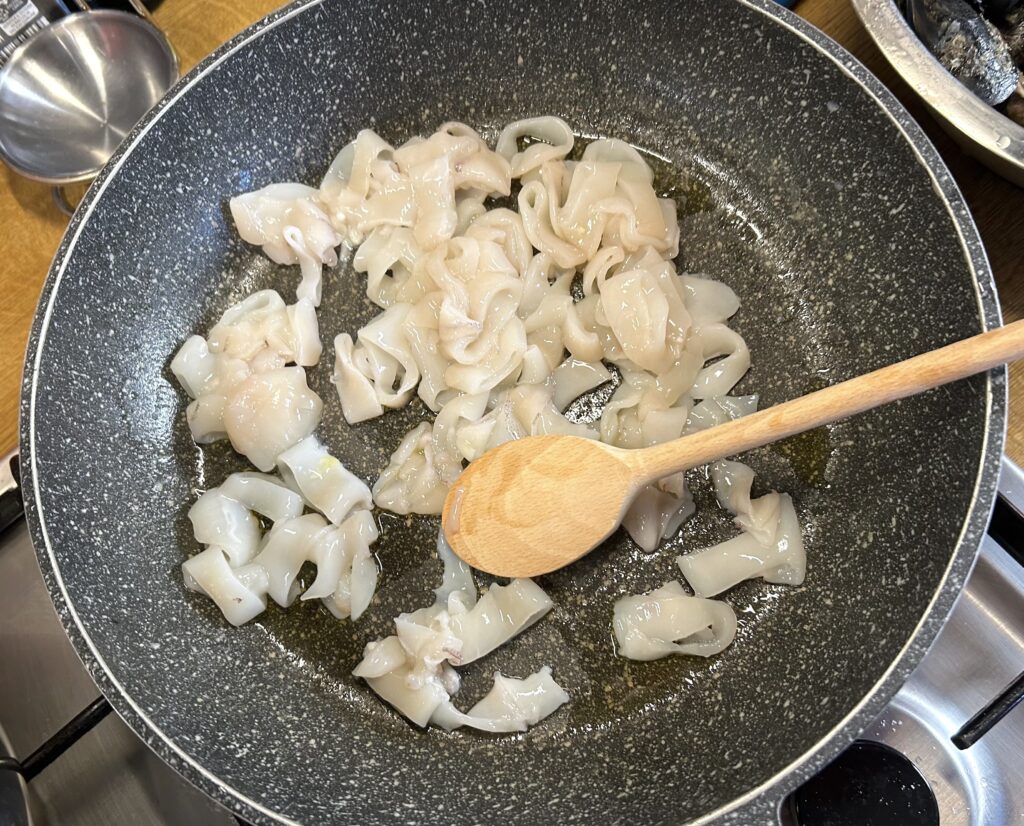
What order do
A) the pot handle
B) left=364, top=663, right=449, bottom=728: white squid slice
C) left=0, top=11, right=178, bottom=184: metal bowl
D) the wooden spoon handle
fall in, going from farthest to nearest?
left=0, top=11, right=178, bottom=184: metal bowl → the pot handle → left=364, top=663, right=449, bottom=728: white squid slice → the wooden spoon handle

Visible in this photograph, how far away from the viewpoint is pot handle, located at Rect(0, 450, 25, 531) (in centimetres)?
160

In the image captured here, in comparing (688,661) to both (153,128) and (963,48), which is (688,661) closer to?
(963,48)

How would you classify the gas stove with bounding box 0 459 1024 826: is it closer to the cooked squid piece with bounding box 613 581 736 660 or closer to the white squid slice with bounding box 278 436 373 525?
the cooked squid piece with bounding box 613 581 736 660

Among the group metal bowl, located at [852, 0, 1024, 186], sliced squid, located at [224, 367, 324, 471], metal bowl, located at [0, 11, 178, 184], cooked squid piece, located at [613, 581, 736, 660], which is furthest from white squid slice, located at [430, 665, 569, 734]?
metal bowl, located at [0, 11, 178, 184]

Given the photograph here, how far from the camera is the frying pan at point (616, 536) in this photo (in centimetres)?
139

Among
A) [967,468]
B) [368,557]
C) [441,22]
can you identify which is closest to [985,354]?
[967,468]

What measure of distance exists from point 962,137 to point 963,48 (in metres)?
0.16

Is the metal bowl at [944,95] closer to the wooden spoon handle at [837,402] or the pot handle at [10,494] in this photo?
the wooden spoon handle at [837,402]

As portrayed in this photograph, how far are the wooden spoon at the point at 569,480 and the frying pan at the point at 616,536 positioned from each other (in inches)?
6.5

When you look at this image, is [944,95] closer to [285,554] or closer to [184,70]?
[285,554]

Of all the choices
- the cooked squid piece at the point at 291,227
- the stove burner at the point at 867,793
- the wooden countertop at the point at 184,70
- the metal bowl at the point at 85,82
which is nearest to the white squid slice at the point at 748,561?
the stove burner at the point at 867,793

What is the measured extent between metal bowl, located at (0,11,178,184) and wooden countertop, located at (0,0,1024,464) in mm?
95

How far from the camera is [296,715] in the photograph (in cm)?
155

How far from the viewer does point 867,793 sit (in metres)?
1.33
